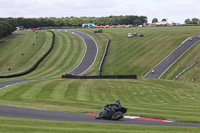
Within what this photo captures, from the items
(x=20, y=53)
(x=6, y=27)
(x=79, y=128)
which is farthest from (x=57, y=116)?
(x=6, y=27)

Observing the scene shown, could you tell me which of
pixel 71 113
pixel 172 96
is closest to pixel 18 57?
pixel 172 96

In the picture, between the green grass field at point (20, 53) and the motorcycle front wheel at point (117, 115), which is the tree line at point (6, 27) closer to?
the green grass field at point (20, 53)

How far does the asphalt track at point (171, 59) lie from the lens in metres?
69.1

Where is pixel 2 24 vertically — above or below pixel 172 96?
above

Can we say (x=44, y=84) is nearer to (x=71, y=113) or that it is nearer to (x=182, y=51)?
(x=71, y=113)

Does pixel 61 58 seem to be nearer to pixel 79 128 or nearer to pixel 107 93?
pixel 107 93

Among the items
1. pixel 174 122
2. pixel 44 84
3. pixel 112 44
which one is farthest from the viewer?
pixel 112 44

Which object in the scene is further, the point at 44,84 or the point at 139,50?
the point at 139,50

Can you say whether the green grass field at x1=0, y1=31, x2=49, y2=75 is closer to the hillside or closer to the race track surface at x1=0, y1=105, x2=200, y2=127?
the hillside

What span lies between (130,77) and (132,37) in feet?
172

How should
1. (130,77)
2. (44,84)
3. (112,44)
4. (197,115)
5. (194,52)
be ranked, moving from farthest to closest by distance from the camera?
(112,44) < (194,52) < (130,77) < (44,84) < (197,115)

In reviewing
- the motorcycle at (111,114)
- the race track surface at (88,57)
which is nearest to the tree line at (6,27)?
the race track surface at (88,57)

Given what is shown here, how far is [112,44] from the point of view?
98.6 metres

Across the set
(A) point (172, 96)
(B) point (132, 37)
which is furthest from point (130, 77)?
(B) point (132, 37)
